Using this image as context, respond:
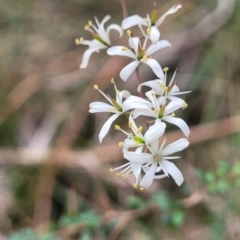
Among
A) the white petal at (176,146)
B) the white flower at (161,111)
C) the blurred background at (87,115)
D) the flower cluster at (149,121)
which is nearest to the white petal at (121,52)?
the flower cluster at (149,121)

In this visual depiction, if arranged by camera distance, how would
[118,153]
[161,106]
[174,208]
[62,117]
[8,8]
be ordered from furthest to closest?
[8,8], [62,117], [118,153], [174,208], [161,106]

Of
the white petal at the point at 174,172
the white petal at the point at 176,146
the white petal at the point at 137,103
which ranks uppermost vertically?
the white petal at the point at 137,103

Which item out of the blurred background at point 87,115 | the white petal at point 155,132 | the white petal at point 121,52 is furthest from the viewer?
the blurred background at point 87,115

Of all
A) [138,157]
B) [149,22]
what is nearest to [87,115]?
[149,22]

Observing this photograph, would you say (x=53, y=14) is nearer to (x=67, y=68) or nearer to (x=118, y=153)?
(x=67, y=68)

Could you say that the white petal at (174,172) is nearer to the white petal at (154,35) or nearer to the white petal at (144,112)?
the white petal at (144,112)

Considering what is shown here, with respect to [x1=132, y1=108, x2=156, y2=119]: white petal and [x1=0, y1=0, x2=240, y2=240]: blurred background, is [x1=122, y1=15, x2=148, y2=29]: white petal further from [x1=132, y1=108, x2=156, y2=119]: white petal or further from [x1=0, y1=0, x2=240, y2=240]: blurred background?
[x1=0, y1=0, x2=240, y2=240]: blurred background

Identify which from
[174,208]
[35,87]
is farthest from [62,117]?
[174,208]

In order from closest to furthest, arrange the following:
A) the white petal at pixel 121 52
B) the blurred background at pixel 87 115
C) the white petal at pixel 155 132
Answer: the white petal at pixel 155 132, the white petal at pixel 121 52, the blurred background at pixel 87 115
